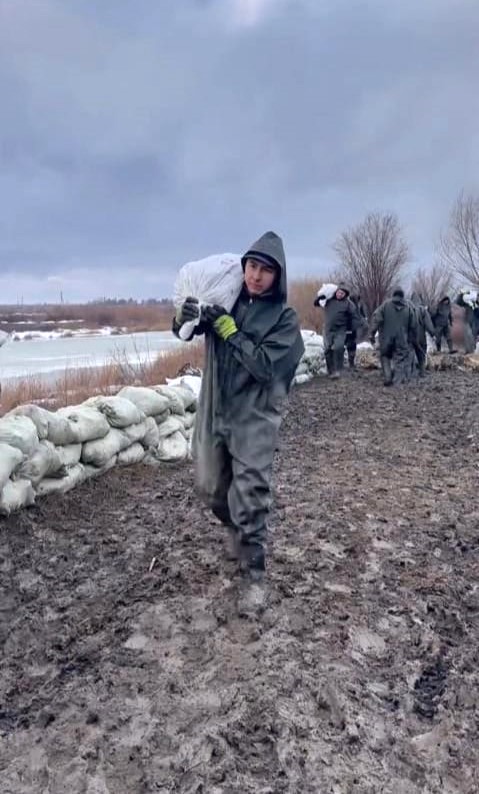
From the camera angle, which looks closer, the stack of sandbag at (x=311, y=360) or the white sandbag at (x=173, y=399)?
the white sandbag at (x=173, y=399)

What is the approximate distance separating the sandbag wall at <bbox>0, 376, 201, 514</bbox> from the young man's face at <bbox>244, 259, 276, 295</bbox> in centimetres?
189

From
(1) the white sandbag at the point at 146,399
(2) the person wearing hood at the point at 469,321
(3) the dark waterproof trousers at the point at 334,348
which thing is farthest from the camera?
(2) the person wearing hood at the point at 469,321

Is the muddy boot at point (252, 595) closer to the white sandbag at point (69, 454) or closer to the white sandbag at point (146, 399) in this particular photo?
the white sandbag at point (69, 454)

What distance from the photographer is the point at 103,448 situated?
210 inches

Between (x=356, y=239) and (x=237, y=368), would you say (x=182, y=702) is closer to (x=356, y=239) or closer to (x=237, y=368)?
(x=237, y=368)

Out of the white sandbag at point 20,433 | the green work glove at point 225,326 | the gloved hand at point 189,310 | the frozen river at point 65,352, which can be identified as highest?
the gloved hand at point 189,310

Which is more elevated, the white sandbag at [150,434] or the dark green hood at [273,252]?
the dark green hood at [273,252]

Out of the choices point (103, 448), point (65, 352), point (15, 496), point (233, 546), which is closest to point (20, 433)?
point (15, 496)

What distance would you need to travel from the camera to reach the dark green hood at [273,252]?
9.70ft

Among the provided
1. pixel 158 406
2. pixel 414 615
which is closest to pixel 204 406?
pixel 414 615

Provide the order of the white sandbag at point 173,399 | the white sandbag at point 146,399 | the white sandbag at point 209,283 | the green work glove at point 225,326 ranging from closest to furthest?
the green work glove at point 225,326, the white sandbag at point 209,283, the white sandbag at point 146,399, the white sandbag at point 173,399

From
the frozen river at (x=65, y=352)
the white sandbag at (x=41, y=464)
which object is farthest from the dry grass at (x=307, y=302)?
the white sandbag at (x=41, y=464)

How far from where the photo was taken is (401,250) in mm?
28484

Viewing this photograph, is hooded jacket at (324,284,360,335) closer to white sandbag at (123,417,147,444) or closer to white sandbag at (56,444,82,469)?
white sandbag at (123,417,147,444)
